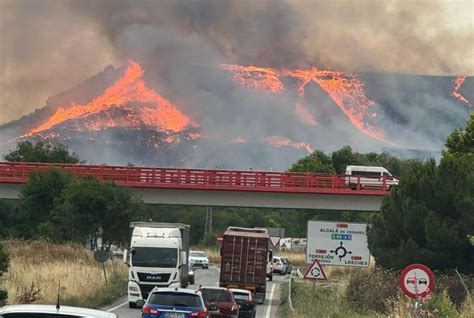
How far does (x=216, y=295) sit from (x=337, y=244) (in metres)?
4.42

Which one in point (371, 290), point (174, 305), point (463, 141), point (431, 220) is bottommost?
point (174, 305)

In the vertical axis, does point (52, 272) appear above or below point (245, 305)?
above

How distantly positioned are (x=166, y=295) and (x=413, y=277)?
7.21 meters

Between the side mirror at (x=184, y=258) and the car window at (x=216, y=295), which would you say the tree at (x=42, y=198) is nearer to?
the side mirror at (x=184, y=258)

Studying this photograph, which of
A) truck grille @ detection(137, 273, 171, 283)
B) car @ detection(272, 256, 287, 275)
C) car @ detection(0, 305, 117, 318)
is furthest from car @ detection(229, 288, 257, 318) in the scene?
car @ detection(272, 256, 287, 275)

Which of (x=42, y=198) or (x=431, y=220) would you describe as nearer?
(x=431, y=220)

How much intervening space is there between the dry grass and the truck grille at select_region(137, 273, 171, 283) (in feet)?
7.16

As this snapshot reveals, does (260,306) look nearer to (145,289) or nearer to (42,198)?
(145,289)

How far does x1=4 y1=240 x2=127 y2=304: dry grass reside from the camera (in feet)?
124

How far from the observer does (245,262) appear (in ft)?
168

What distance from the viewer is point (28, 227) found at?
80438mm

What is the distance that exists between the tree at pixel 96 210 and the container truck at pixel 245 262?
1389 centimetres

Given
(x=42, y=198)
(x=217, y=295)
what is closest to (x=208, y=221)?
(x=42, y=198)

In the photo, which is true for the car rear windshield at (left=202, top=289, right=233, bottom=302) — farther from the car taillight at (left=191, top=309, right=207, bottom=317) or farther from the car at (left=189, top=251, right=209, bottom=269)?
the car at (left=189, top=251, right=209, bottom=269)
